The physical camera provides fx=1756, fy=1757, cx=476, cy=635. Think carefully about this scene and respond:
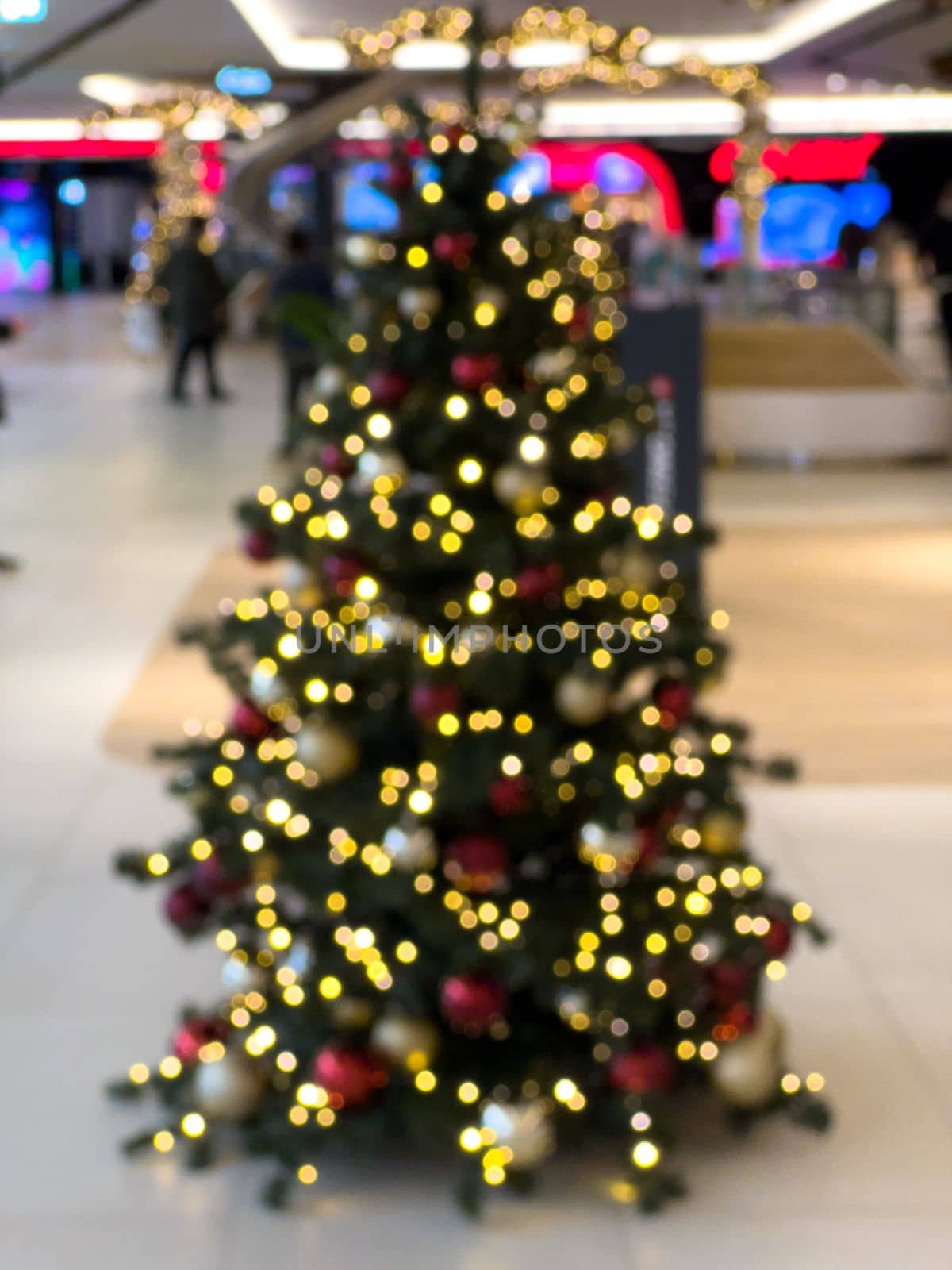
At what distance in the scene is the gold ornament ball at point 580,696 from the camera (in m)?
2.77

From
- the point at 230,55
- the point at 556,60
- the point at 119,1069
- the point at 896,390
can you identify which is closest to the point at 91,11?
the point at 230,55

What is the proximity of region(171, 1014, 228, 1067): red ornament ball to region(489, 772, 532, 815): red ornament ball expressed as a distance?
67 cm

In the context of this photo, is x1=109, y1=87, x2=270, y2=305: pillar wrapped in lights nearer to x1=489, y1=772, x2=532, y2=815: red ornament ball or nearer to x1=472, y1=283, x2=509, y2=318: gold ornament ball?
x1=472, y1=283, x2=509, y2=318: gold ornament ball

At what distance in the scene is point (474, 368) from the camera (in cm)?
280

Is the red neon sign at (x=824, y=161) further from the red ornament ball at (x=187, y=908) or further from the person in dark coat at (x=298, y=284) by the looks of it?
the red ornament ball at (x=187, y=908)

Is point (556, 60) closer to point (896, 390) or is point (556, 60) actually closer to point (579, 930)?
point (896, 390)

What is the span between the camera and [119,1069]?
3.32 metres

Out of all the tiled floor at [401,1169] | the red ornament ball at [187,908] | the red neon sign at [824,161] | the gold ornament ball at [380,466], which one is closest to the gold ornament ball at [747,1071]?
the tiled floor at [401,1169]

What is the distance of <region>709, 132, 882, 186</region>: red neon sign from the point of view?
31.1 meters

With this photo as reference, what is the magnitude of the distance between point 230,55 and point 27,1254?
1859 cm

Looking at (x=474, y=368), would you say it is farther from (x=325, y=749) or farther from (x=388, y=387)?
(x=325, y=749)

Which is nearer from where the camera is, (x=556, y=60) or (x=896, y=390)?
(x=896, y=390)

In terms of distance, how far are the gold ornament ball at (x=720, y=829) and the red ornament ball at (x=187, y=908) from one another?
0.85 metres

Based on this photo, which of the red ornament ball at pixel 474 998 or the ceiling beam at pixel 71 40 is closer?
the red ornament ball at pixel 474 998
